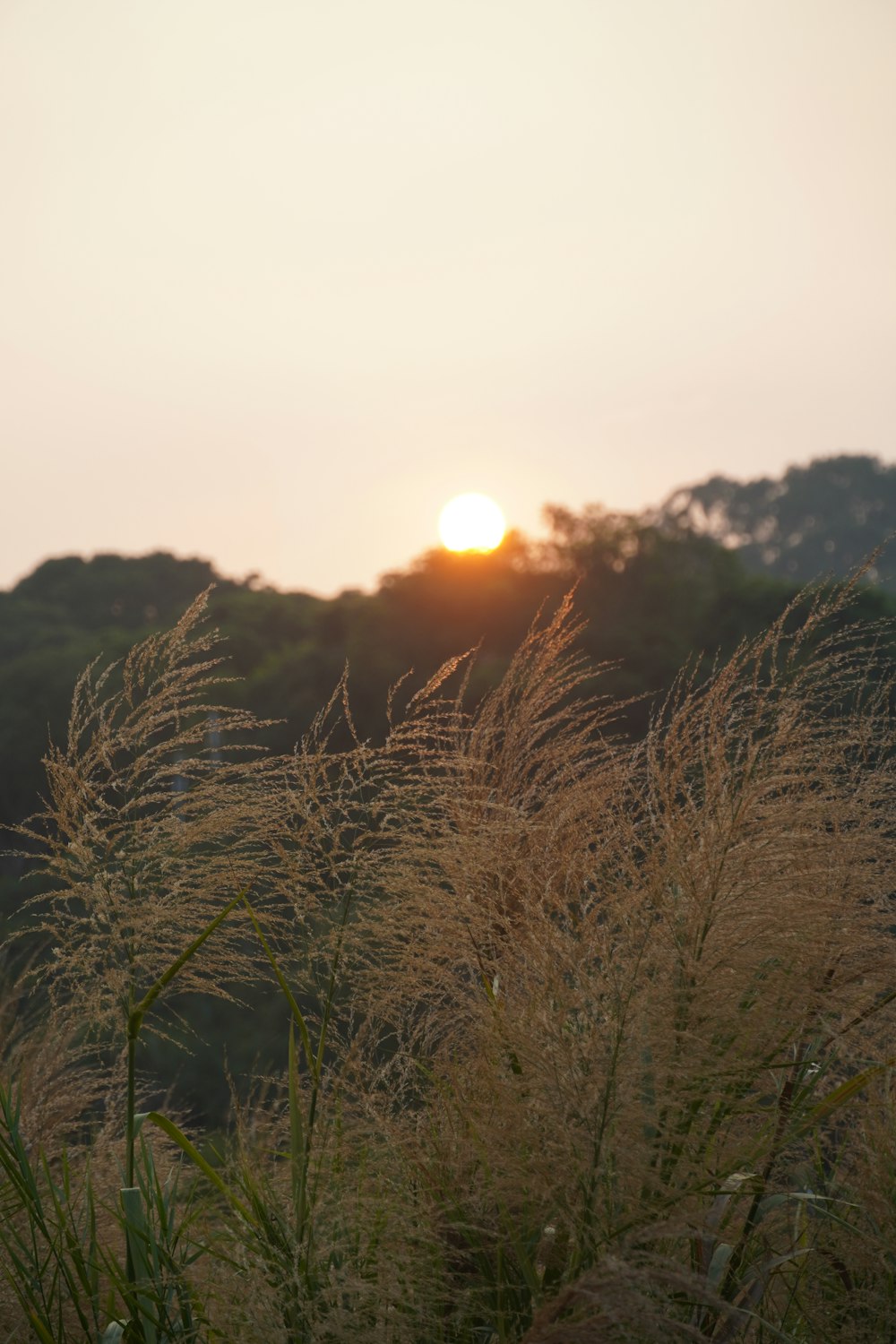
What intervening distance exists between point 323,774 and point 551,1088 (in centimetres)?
74

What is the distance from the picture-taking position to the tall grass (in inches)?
78.0

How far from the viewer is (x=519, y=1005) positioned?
236 centimetres

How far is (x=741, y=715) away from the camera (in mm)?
2469

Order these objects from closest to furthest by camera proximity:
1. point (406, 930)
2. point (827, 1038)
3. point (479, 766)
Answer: point (827, 1038) → point (406, 930) → point (479, 766)

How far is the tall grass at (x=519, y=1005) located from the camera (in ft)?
6.50

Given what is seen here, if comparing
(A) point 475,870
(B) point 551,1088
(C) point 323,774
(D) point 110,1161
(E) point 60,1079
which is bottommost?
(D) point 110,1161

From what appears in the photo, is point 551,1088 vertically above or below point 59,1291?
above

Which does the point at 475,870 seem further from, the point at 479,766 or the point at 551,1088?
the point at 551,1088

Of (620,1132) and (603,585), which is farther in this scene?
(603,585)

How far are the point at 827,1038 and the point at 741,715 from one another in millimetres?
562

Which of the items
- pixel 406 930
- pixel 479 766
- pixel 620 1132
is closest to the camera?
pixel 620 1132

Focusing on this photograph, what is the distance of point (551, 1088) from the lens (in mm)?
1938

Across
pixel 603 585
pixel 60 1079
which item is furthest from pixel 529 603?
pixel 60 1079

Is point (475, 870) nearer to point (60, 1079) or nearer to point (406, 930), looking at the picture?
point (406, 930)
